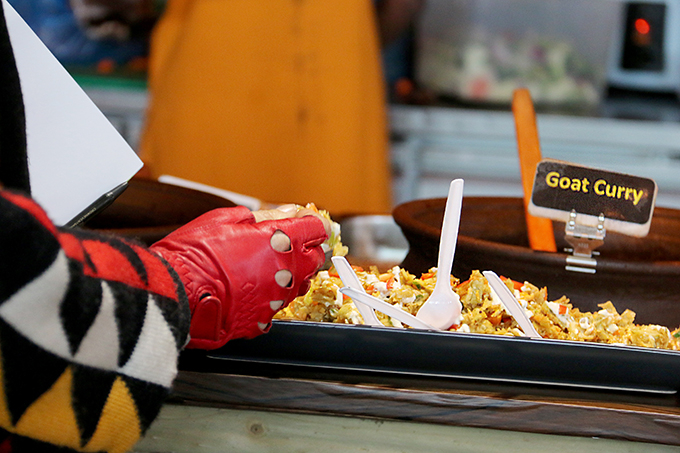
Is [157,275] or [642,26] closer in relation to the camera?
[157,275]

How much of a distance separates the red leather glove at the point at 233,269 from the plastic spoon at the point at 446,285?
172mm

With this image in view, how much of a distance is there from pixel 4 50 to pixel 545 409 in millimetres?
631

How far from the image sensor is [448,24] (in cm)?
275

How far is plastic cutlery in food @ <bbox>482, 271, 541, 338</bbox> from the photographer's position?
2.60ft

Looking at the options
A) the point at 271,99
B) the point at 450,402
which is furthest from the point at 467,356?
the point at 271,99

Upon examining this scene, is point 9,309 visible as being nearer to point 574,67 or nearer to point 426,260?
point 426,260

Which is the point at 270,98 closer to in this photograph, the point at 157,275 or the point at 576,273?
the point at 576,273

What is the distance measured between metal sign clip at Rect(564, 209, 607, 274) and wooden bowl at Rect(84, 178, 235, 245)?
0.58m

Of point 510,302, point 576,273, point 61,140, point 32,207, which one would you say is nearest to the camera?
point 32,207

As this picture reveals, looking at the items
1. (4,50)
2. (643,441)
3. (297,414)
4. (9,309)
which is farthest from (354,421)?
(4,50)

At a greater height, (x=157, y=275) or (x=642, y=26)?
(x=642, y=26)

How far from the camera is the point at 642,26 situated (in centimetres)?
273

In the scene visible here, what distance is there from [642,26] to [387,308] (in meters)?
2.47

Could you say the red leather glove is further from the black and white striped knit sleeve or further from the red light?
the red light
